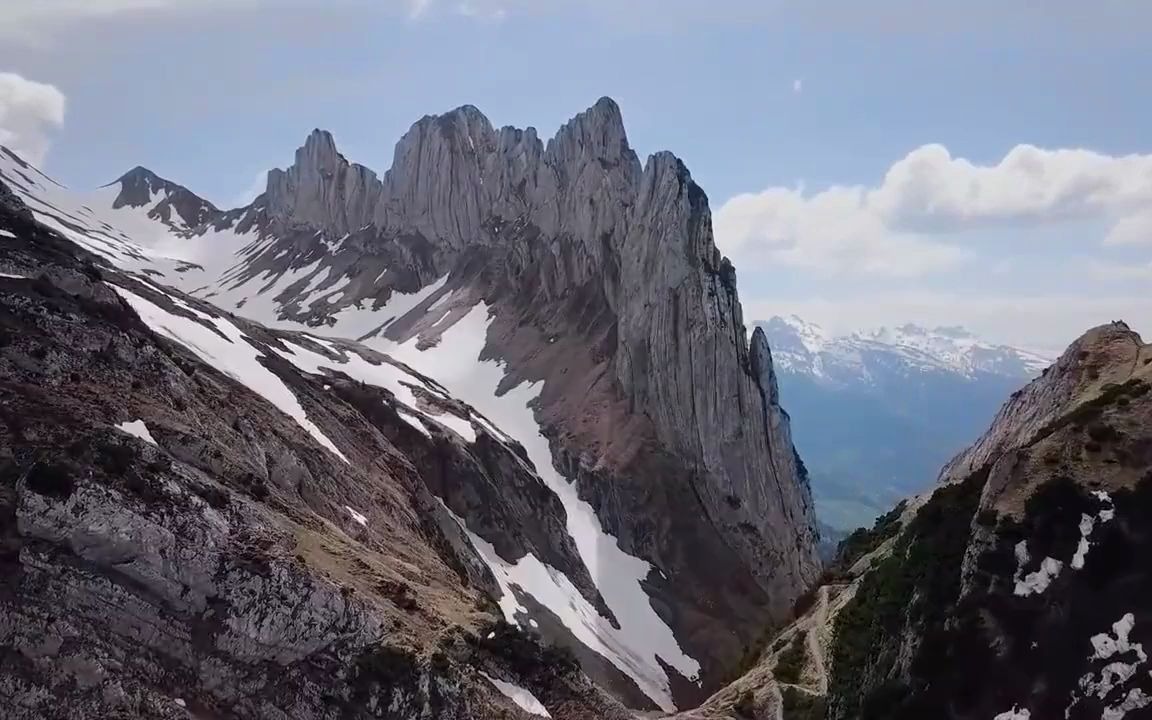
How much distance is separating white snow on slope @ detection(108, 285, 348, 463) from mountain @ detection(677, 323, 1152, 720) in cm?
3949

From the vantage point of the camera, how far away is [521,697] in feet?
123

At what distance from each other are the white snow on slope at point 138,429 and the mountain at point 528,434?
0.44 m

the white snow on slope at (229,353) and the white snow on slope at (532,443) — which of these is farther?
the white snow on slope at (532,443)

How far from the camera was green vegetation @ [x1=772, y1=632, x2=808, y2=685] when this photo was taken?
156 feet

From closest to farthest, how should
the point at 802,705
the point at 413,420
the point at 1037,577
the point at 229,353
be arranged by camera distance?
the point at 1037,577
the point at 802,705
the point at 229,353
the point at 413,420

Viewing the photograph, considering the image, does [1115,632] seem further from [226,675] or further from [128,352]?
[128,352]

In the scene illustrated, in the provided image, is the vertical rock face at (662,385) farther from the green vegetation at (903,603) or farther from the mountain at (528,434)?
the green vegetation at (903,603)

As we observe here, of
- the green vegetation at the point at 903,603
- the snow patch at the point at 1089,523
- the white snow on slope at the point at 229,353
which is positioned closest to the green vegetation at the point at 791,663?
the green vegetation at the point at 903,603

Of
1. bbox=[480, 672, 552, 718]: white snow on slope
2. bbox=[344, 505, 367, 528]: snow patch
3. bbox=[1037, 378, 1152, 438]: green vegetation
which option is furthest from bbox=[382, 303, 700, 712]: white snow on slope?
bbox=[1037, 378, 1152, 438]: green vegetation

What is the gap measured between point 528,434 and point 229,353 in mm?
62095

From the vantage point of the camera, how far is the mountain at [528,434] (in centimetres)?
3984

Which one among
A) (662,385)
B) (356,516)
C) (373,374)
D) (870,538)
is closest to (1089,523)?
(356,516)

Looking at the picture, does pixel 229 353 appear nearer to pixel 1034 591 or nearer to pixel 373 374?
pixel 373 374

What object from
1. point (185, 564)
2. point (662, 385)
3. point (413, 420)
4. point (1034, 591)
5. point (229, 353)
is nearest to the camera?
point (1034, 591)
